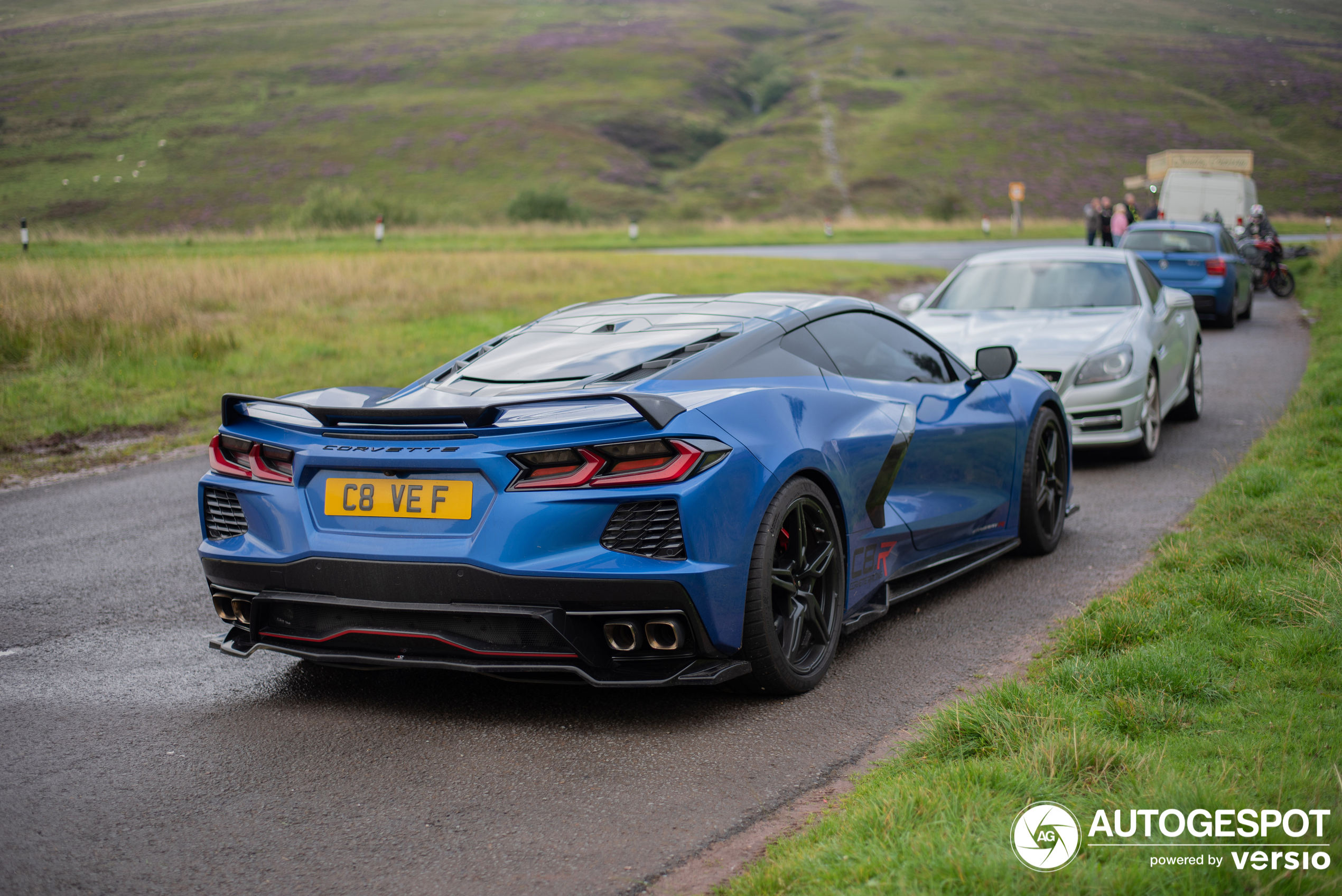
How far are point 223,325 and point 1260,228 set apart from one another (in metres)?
19.5

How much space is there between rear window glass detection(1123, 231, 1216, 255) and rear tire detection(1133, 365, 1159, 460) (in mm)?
9490

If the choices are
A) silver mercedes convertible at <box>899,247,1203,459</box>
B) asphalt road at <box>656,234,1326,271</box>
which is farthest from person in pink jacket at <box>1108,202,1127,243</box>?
silver mercedes convertible at <box>899,247,1203,459</box>

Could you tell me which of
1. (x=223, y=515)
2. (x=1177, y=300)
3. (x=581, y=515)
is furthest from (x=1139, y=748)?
(x=1177, y=300)

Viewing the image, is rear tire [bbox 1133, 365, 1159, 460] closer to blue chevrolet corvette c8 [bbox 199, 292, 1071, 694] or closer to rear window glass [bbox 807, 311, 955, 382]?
rear window glass [bbox 807, 311, 955, 382]

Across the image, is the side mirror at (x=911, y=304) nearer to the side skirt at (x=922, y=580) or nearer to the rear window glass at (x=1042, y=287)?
the rear window glass at (x=1042, y=287)

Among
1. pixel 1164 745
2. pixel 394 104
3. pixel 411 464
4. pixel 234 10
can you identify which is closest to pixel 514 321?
pixel 411 464

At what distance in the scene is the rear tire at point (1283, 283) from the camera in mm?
22406

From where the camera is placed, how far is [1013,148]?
80.4m

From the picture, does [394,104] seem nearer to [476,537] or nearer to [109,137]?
[109,137]

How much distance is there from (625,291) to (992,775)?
1745cm

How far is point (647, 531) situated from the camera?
349 cm

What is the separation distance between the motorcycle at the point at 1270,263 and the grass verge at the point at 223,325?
6.94 meters

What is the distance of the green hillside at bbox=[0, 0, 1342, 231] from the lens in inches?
2601

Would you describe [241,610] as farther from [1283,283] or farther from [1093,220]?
[1093,220]
